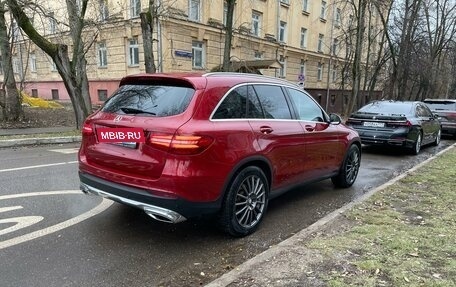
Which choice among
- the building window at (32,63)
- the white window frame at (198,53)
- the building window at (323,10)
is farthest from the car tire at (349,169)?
the building window at (323,10)

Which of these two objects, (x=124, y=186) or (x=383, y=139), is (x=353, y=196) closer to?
(x=124, y=186)

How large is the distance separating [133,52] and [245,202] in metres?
20.2

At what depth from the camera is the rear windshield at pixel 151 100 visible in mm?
3834

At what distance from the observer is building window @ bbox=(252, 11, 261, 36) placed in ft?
91.2

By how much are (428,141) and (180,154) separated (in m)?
10.8

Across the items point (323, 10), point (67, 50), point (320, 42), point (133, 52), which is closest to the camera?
point (67, 50)

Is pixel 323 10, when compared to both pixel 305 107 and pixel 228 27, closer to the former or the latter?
pixel 228 27

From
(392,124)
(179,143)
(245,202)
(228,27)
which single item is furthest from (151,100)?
(228,27)

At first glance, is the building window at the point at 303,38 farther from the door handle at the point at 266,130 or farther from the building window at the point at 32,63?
the door handle at the point at 266,130

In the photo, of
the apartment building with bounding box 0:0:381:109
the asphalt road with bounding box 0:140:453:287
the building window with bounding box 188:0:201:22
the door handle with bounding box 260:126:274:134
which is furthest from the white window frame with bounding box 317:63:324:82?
the door handle with bounding box 260:126:274:134

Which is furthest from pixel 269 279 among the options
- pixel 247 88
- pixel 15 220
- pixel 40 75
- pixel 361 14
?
pixel 40 75

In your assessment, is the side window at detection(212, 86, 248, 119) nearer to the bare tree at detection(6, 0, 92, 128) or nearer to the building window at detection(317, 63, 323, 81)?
the bare tree at detection(6, 0, 92, 128)

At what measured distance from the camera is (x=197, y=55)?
2364cm

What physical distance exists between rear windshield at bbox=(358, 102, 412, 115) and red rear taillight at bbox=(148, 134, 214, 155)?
8.32 meters
